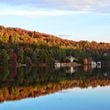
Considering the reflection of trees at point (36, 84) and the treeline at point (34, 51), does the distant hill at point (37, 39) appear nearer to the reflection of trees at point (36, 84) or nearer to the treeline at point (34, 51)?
the treeline at point (34, 51)

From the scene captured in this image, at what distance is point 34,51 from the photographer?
3905 inches

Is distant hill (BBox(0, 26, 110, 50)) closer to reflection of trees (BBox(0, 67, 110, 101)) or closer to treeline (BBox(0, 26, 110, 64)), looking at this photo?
treeline (BBox(0, 26, 110, 64))

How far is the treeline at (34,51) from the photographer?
91.0 m

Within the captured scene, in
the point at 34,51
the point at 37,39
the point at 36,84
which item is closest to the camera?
the point at 36,84

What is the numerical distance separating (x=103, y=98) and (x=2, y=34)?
2819 inches

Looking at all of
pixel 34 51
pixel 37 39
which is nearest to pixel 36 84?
pixel 34 51

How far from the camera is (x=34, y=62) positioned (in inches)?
3952

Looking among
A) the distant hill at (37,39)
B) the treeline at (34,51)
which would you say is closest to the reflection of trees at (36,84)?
the treeline at (34,51)

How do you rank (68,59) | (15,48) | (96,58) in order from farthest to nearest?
(96,58), (68,59), (15,48)

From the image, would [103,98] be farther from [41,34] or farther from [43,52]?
[41,34]

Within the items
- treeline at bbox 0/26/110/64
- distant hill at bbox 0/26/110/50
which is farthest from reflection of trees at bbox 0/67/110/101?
distant hill at bbox 0/26/110/50

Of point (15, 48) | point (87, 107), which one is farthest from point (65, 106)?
point (15, 48)

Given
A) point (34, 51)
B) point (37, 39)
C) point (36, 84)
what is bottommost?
point (36, 84)

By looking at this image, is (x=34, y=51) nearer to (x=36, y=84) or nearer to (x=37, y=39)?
(x=37, y=39)
